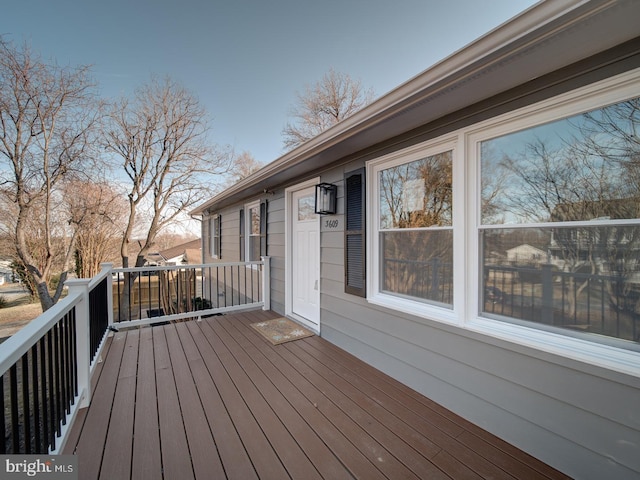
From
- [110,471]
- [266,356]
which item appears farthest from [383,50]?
[110,471]

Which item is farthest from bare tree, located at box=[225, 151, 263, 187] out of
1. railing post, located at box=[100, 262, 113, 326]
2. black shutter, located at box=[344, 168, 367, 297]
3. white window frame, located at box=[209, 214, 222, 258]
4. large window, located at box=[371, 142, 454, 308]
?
large window, located at box=[371, 142, 454, 308]

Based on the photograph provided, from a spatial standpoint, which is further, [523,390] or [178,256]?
[178,256]

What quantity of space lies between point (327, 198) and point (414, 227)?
3.91 ft

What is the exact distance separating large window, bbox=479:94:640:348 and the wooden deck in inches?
35.3

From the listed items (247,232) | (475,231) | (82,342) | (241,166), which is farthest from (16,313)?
(475,231)

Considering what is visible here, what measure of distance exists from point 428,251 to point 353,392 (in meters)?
1.36

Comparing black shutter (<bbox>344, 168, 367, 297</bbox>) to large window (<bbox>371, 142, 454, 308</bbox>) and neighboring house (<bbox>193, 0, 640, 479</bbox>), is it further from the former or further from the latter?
large window (<bbox>371, 142, 454, 308</bbox>)

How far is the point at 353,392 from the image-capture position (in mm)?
2303

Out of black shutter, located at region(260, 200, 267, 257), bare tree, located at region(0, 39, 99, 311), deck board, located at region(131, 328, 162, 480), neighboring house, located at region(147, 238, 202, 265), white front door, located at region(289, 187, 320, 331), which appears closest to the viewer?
deck board, located at region(131, 328, 162, 480)

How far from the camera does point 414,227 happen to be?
2430 millimetres

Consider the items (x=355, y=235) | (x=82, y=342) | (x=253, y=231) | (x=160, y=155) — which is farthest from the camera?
(x=160, y=155)

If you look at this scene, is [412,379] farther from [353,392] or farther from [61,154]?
[61,154]

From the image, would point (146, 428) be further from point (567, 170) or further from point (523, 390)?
point (567, 170)

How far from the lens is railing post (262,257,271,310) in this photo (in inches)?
187
